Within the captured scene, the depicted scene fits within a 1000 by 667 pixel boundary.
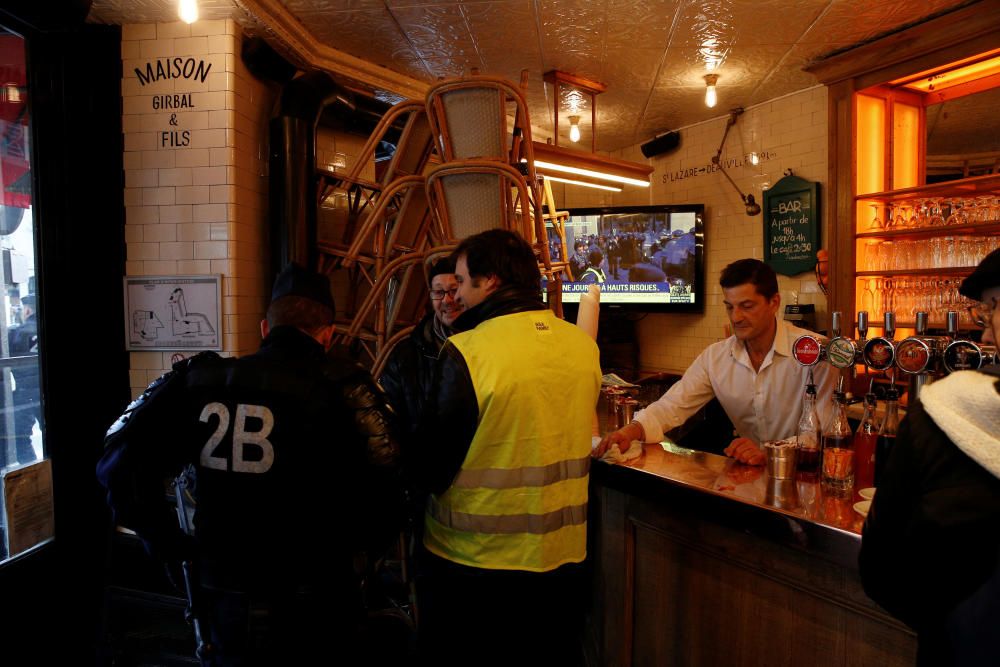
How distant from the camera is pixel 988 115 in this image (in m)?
4.02

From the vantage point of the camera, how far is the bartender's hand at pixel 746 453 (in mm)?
2211

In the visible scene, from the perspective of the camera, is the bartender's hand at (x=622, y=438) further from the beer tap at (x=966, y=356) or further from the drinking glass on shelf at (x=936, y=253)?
the drinking glass on shelf at (x=936, y=253)

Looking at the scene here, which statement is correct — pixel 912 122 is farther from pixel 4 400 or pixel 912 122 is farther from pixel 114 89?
pixel 4 400

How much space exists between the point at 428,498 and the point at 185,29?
2852mm

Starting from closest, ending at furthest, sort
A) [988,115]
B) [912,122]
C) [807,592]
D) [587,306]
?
1. [807,592]
2. [587,306]
3. [988,115]
4. [912,122]

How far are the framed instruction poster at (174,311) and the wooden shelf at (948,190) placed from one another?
13.5 ft

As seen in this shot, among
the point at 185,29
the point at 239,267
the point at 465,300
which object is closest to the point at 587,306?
the point at 465,300

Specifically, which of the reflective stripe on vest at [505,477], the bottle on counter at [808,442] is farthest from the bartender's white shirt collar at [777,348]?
the reflective stripe on vest at [505,477]

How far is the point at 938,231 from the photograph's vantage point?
3.90m

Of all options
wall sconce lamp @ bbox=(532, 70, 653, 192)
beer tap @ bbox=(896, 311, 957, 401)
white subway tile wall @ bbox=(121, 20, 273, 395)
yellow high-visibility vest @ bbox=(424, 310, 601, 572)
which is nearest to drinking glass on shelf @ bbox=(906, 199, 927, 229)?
wall sconce lamp @ bbox=(532, 70, 653, 192)

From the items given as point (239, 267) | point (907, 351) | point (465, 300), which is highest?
point (239, 267)

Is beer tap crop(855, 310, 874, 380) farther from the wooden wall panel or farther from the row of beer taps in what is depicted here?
the wooden wall panel

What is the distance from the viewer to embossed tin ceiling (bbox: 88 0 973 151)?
3.46m

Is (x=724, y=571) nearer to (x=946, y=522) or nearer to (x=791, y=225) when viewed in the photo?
(x=946, y=522)
